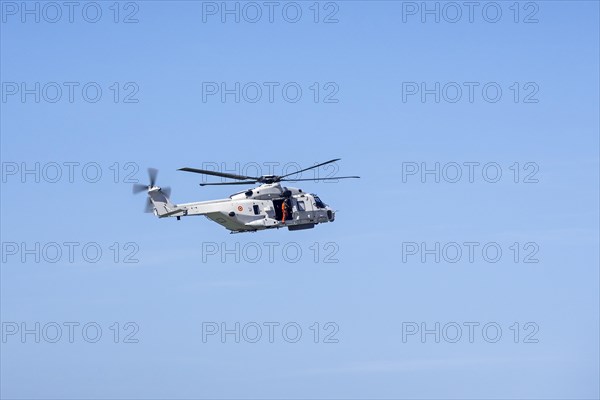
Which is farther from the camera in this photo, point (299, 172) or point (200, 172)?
point (299, 172)

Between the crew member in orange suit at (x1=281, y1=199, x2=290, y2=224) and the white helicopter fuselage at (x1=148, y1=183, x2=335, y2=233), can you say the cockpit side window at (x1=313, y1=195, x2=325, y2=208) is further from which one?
the crew member in orange suit at (x1=281, y1=199, x2=290, y2=224)

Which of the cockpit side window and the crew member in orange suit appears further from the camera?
the cockpit side window

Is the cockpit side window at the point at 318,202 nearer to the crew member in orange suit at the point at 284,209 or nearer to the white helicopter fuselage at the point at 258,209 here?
the white helicopter fuselage at the point at 258,209

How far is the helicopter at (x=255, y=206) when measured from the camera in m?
123

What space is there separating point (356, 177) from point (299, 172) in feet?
18.4

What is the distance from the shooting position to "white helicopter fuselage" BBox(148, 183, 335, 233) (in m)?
123

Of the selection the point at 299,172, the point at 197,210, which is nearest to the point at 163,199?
the point at 197,210

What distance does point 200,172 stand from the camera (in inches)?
4756

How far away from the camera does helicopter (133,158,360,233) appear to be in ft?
403

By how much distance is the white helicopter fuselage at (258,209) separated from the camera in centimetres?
12269

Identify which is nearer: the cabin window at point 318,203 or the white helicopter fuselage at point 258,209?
the white helicopter fuselage at point 258,209

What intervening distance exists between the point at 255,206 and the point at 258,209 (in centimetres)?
40

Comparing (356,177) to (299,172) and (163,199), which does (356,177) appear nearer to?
(299,172)

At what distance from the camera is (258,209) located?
125m
